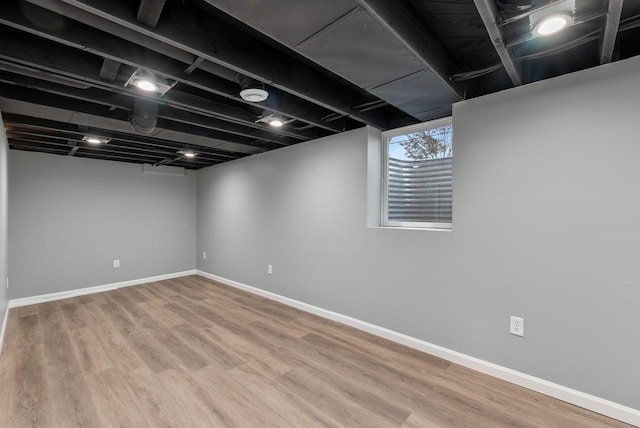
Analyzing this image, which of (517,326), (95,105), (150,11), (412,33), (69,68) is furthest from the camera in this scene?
(95,105)

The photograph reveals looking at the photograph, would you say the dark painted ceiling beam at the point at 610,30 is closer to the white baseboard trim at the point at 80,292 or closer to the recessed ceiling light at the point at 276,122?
the recessed ceiling light at the point at 276,122

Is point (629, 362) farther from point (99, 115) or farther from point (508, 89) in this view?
point (99, 115)

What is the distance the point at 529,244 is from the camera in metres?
2.18

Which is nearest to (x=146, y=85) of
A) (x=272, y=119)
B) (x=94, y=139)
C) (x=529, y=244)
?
(x=272, y=119)

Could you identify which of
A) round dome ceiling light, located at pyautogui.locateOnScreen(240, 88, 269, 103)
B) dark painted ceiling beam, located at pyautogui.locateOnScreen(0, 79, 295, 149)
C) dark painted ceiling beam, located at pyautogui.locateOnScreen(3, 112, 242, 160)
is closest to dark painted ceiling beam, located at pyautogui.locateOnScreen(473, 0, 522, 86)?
round dome ceiling light, located at pyautogui.locateOnScreen(240, 88, 269, 103)

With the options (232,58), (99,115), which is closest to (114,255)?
(99,115)

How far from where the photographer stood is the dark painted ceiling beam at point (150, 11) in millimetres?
1389

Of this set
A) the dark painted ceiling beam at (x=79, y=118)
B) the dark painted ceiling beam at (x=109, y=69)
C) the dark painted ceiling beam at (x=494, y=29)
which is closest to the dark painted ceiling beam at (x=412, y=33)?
the dark painted ceiling beam at (x=494, y=29)

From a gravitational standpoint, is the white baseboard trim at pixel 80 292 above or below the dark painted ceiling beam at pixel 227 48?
below

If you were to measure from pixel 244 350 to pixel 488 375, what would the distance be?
212 centimetres

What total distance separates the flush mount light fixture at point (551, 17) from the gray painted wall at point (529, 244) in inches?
26.4

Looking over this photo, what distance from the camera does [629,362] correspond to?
1.83 meters

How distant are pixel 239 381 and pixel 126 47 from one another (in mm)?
2468

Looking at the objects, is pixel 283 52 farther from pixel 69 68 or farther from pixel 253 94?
pixel 69 68
